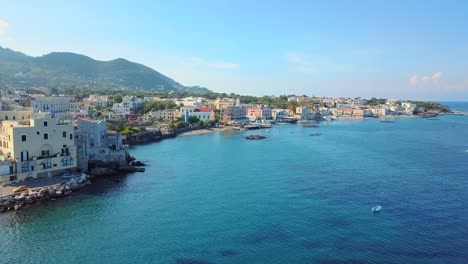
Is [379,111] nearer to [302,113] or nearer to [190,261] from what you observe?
[302,113]

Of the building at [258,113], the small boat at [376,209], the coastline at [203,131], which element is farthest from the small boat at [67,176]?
the building at [258,113]

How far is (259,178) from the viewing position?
30203mm

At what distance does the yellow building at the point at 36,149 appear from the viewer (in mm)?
24688

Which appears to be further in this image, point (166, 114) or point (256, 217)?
point (166, 114)

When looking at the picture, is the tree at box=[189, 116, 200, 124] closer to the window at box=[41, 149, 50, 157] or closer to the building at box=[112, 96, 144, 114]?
the building at box=[112, 96, 144, 114]

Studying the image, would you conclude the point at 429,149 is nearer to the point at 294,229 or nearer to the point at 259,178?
the point at 259,178

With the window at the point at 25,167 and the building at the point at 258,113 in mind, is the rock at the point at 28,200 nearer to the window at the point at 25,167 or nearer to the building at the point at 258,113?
the window at the point at 25,167

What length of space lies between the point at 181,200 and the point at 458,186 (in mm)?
20013

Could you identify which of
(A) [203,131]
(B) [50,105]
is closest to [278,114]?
(A) [203,131]

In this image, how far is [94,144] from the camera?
3080 cm

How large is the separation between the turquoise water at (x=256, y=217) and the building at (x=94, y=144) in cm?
289

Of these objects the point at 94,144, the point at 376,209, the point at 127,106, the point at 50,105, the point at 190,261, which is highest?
the point at 50,105

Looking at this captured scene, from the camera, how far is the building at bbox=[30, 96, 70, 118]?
49.8 m

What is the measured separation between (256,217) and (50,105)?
4293cm
